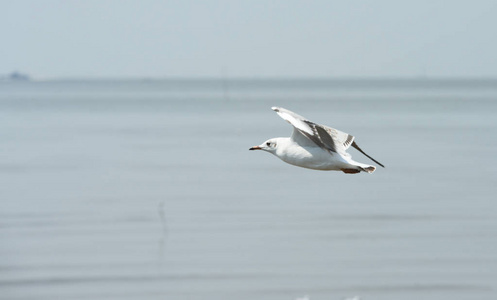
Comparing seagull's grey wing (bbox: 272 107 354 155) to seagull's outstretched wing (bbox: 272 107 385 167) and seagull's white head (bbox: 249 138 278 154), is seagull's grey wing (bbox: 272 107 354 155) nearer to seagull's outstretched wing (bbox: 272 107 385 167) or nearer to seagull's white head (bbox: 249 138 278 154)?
seagull's outstretched wing (bbox: 272 107 385 167)

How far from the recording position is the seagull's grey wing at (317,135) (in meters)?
11.0

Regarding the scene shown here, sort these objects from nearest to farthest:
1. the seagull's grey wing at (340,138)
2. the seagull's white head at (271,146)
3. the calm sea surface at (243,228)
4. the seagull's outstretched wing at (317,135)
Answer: the seagull's outstretched wing at (317,135), the seagull's grey wing at (340,138), the seagull's white head at (271,146), the calm sea surface at (243,228)

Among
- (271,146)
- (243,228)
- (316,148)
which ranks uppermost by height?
(243,228)

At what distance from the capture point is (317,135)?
439 inches

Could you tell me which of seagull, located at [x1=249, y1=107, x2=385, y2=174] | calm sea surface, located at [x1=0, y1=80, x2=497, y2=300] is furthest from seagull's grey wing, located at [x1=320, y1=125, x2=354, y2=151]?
calm sea surface, located at [x1=0, y1=80, x2=497, y2=300]

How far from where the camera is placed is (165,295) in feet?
82.3

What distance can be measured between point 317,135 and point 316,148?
26 cm

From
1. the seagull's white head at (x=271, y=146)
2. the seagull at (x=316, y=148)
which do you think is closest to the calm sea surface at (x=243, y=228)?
the seagull's white head at (x=271, y=146)

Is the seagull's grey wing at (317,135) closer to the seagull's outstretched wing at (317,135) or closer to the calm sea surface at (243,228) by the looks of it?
the seagull's outstretched wing at (317,135)

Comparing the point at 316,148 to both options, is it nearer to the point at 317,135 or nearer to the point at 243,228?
the point at 317,135

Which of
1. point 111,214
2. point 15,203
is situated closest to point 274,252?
point 111,214

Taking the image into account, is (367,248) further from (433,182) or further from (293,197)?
(433,182)

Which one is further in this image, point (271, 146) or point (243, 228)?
point (243, 228)

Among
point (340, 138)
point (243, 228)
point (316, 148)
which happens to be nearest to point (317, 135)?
point (316, 148)
